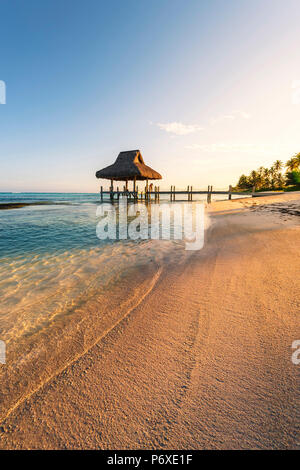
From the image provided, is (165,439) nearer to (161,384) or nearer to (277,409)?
(161,384)

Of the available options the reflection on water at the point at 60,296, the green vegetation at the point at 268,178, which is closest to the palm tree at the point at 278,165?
the green vegetation at the point at 268,178

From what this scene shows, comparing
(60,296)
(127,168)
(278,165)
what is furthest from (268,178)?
(60,296)

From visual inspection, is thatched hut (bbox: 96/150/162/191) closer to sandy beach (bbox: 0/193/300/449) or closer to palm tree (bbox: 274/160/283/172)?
sandy beach (bbox: 0/193/300/449)

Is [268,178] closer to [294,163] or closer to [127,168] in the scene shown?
[294,163]

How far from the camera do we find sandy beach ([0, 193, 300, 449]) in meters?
1.04

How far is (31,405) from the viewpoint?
4.16ft

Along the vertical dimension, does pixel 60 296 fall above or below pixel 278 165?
below

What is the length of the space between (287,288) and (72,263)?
418 cm

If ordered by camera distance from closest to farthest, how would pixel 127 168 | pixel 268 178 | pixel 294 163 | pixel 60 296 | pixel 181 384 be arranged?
1. pixel 181 384
2. pixel 60 296
3. pixel 127 168
4. pixel 294 163
5. pixel 268 178

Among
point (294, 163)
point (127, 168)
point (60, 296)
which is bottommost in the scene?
point (60, 296)

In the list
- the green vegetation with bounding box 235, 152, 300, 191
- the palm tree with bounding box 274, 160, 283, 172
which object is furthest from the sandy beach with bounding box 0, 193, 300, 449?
the palm tree with bounding box 274, 160, 283, 172

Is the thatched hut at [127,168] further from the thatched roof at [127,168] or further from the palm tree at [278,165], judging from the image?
the palm tree at [278,165]

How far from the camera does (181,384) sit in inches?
52.7
